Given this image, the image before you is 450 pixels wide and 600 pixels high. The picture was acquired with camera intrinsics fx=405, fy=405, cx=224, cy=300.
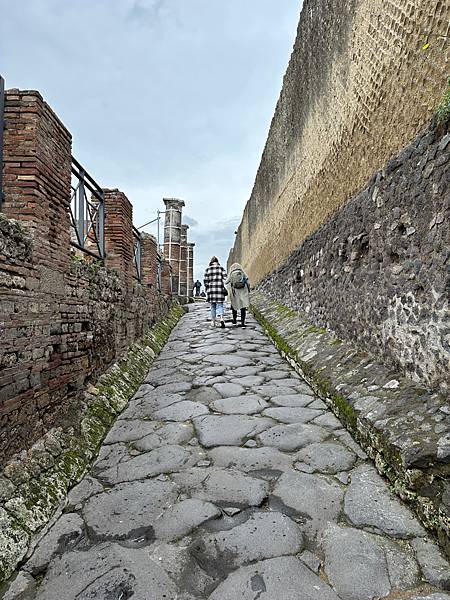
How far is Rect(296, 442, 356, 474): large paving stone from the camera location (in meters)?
2.50

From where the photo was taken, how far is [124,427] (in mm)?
3359

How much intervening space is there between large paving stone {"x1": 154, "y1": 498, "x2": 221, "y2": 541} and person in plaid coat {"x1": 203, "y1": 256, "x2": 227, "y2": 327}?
6217 mm

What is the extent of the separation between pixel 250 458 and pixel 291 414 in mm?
845

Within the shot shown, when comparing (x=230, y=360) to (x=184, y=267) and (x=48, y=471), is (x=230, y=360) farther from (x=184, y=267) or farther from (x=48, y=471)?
(x=184, y=267)

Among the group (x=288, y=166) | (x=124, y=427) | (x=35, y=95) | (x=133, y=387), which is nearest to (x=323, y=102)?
(x=288, y=166)

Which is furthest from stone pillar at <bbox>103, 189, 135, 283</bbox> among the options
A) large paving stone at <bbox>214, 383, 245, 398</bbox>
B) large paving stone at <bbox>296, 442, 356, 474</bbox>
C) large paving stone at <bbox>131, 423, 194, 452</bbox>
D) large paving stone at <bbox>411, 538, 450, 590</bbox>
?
large paving stone at <bbox>411, 538, 450, 590</bbox>

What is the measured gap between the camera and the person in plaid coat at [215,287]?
845 cm

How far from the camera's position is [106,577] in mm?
1637

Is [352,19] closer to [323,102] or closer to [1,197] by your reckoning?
[323,102]

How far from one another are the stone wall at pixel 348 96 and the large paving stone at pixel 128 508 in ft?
9.43

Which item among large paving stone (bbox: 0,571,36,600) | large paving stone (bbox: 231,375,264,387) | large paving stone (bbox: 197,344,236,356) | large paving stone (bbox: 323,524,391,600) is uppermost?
large paving stone (bbox: 197,344,236,356)

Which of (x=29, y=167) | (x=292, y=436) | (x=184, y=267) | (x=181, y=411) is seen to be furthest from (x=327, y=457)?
(x=184, y=267)

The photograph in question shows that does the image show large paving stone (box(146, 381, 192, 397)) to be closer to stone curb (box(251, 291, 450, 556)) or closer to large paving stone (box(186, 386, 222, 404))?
large paving stone (box(186, 386, 222, 404))

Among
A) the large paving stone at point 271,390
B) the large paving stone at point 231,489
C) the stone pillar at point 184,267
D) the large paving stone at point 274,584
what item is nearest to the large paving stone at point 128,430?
the large paving stone at point 231,489
